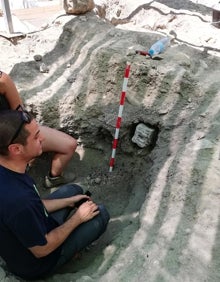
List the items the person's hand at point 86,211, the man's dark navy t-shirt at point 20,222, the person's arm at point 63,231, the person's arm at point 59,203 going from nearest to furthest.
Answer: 1. the man's dark navy t-shirt at point 20,222
2. the person's arm at point 63,231
3. the person's hand at point 86,211
4. the person's arm at point 59,203

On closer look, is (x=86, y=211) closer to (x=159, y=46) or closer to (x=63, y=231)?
(x=63, y=231)

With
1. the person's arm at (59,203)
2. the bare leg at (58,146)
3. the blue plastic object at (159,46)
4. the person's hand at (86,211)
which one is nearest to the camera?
the person's hand at (86,211)

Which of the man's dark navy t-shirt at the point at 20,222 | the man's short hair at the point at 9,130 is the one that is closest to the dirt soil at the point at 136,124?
the man's dark navy t-shirt at the point at 20,222

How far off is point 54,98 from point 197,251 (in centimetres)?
230

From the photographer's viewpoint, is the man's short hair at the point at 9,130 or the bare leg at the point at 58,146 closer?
the man's short hair at the point at 9,130

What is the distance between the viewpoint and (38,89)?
3986 millimetres

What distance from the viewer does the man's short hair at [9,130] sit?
1.99 m

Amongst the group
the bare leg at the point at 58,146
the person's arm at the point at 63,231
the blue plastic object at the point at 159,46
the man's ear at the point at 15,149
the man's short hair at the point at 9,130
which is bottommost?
the bare leg at the point at 58,146

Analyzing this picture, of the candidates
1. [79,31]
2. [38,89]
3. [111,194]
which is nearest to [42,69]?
[38,89]

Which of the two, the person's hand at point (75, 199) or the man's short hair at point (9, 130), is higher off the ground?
the man's short hair at point (9, 130)

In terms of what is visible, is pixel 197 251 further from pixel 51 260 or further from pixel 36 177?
pixel 36 177

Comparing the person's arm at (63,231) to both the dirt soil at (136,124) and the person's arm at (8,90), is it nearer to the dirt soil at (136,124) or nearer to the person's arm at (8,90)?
the dirt soil at (136,124)

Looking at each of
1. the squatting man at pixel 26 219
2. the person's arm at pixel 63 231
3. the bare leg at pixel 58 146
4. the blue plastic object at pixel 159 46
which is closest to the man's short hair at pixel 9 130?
the squatting man at pixel 26 219

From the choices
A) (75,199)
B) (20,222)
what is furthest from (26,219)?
(75,199)
